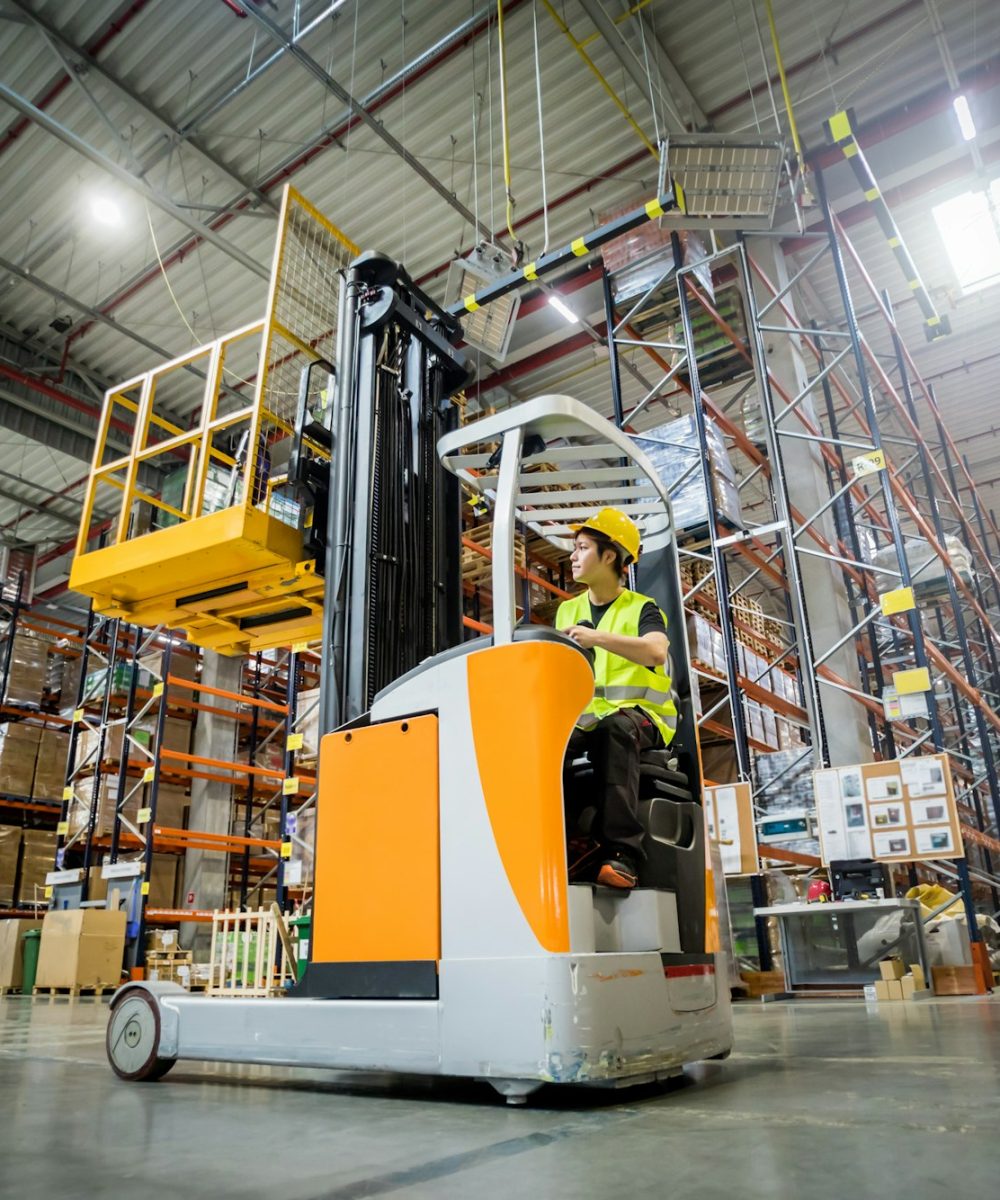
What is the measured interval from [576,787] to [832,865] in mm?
5200

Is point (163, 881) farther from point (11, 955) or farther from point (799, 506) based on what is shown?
point (799, 506)

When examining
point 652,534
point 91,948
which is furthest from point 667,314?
point 91,948

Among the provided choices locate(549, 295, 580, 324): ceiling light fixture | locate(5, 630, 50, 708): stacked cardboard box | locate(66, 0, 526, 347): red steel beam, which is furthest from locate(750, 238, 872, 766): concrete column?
locate(5, 630, 50, 708): stacked cardboard box

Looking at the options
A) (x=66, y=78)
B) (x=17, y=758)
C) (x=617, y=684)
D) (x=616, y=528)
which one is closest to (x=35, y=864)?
(x=17, y=758)

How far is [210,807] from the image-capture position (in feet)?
42.9

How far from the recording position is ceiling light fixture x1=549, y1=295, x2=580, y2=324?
10.5m

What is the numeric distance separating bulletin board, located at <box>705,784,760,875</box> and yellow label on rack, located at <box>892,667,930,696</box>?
1.45 meters

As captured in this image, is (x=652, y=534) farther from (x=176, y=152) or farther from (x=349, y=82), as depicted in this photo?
(x=176, y=152)

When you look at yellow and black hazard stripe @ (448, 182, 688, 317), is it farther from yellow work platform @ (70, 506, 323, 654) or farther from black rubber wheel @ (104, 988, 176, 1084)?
black rubber wheel @ (104, 988, 176, 1084)

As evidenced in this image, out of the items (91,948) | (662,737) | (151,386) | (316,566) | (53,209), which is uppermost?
(53,209)

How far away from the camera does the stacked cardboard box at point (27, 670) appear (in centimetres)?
1419

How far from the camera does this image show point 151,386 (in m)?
5.22

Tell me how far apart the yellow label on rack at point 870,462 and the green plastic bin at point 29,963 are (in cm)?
1111

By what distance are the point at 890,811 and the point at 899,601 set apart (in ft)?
5.38
